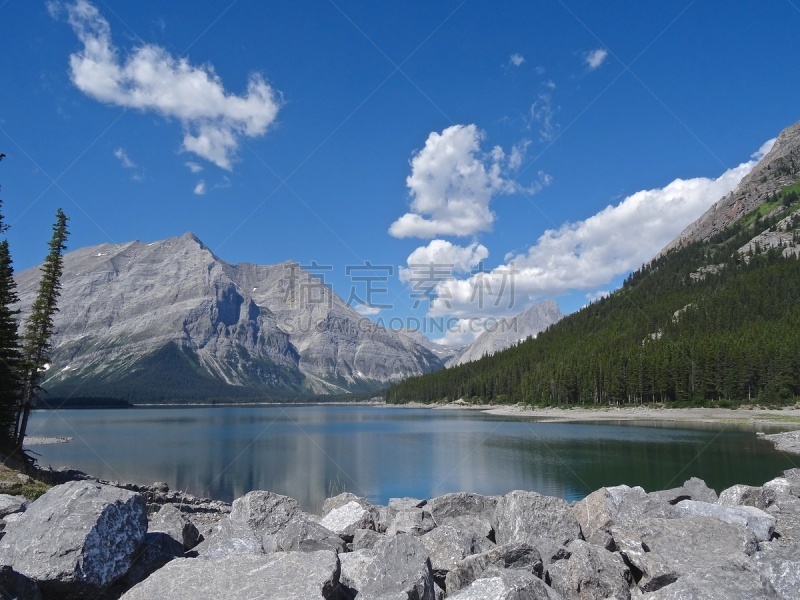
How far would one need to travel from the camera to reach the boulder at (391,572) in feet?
27.9

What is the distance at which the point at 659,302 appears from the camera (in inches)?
7431

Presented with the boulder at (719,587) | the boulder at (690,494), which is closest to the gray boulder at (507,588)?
the boulder at (719,587)

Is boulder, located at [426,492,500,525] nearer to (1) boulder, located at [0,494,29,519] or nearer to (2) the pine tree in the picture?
(1) boulder, located at [0,494,29,519]

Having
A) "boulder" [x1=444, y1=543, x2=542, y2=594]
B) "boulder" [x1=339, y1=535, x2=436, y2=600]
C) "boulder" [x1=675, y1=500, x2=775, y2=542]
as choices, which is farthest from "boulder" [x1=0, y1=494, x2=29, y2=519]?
"boulder" [x1=675, y1=500, x2=775, y2=542]

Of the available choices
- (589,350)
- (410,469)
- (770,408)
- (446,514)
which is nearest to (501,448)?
(410,469)

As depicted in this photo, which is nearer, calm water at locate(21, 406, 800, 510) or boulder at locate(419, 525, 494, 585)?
boulder at locate(419, 525, 494, 585)

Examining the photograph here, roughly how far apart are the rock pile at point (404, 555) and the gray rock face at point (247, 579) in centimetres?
2

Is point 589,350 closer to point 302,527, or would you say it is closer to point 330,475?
point 330,475

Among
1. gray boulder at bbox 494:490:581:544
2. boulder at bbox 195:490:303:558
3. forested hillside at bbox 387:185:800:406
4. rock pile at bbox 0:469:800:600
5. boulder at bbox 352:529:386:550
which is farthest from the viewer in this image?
forested hillside at bbox 387:185:800:406

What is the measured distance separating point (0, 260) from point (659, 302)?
641ft

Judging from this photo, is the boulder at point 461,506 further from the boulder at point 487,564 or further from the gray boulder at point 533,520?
the boulder at point 487,564

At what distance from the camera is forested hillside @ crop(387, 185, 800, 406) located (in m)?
105

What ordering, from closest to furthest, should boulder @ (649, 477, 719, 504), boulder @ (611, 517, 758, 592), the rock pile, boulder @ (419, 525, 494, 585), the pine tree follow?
the rock pile, boulder @ (611, 517, 758, 592), boulder @ (419, 525, 494, 585), boulder @ (649, 477, 719, 504), the pine tree

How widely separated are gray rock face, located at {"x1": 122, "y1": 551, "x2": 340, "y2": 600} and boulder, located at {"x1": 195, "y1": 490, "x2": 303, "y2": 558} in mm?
2543
